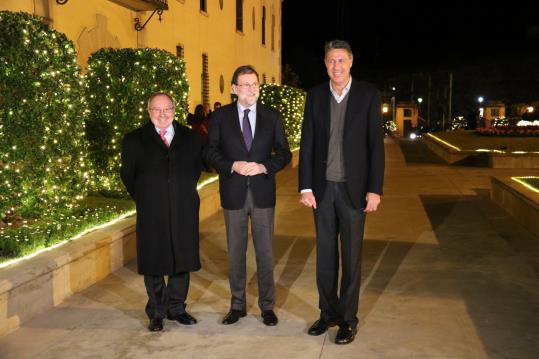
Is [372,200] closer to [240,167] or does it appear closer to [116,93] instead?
[240,167]

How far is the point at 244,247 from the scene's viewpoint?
5.38m

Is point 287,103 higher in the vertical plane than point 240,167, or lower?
higher

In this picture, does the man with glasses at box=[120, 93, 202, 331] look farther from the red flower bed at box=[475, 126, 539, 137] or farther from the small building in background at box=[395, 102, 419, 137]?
the small building in background at box=[395, 102, 419, 137]

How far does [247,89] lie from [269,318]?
5.75ft

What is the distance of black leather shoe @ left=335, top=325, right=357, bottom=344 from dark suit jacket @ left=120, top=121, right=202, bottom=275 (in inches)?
49.4

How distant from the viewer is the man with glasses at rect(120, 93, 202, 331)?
513cm

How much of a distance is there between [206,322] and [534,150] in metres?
17.1

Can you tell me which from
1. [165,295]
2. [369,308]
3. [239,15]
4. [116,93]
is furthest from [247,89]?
[239,15]

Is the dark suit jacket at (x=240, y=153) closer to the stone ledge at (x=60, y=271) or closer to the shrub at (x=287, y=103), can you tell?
the stone ledge at (x=60, y=271)

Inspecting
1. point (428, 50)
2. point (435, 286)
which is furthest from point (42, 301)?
point (428, 50)

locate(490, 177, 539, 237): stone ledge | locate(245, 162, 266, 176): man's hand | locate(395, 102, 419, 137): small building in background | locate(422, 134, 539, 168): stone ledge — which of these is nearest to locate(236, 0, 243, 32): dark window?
locate(422, 134, 539, 168): stone ledge

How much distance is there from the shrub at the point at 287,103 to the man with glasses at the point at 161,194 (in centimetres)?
1469

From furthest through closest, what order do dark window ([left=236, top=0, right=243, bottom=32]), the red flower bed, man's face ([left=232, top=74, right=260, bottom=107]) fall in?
dark window ([left=236, top=0, right=243, bottom=32])
the red flower bed
man's face ([left=232, top=74, right=260, bottom=107])

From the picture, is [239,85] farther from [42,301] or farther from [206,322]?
[42,301]
